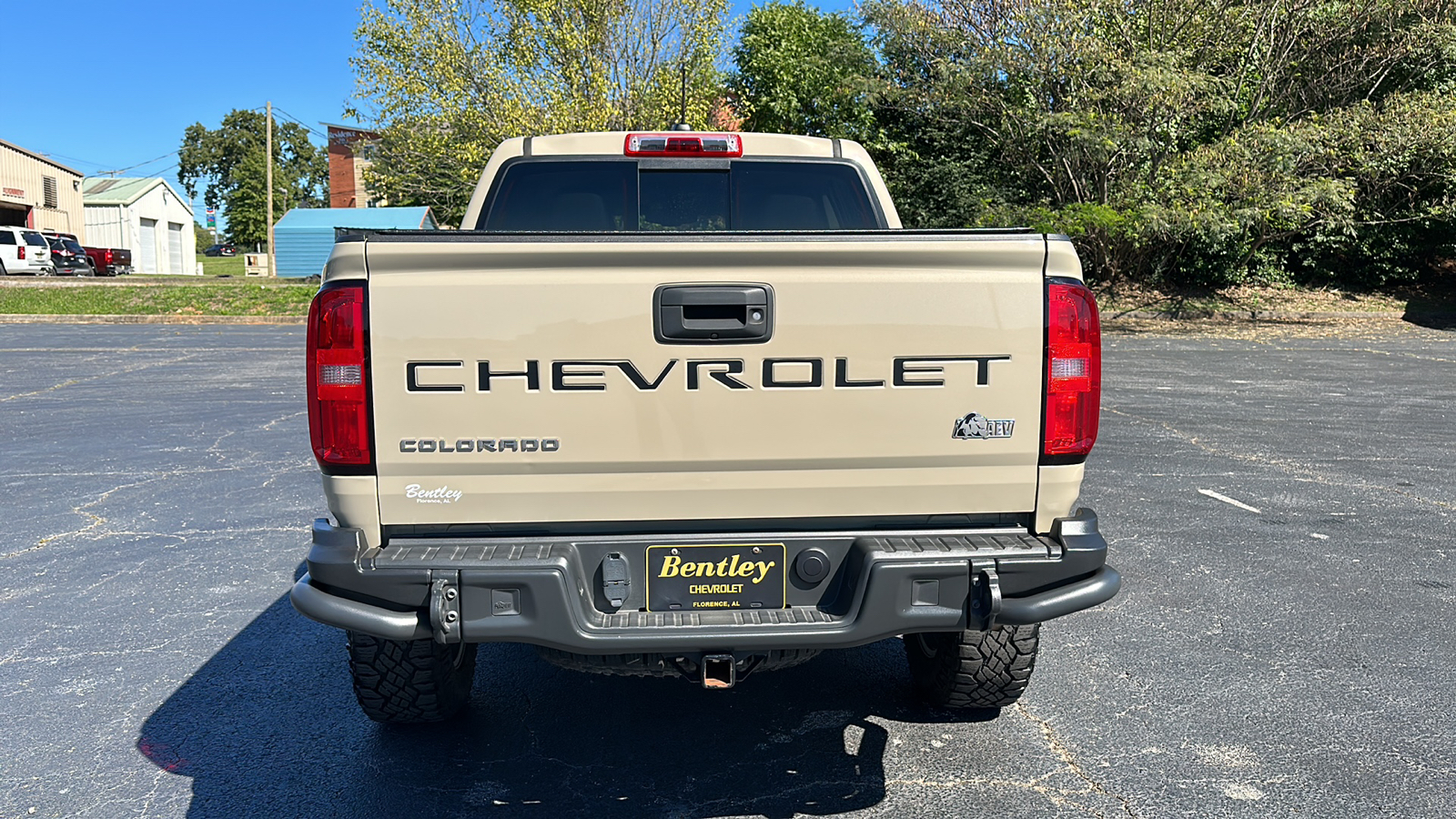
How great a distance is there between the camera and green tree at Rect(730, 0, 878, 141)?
Answer: 26125 mm

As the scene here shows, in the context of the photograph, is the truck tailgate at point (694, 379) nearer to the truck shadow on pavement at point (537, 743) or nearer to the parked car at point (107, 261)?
the truck shadow on pavement at point (537, 743)

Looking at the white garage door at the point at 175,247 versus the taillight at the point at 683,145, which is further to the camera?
the white garage door at the point at 175,247

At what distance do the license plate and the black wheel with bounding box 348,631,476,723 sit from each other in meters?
0.87

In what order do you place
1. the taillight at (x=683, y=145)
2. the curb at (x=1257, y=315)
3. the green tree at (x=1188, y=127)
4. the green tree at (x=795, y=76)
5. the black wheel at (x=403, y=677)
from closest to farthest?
the black wheel at (x=403, y=677) < the taillight at (x=683, y=145) < the green tree at (x=1188, y=127) < the curb at (x=1257, y=315) < the green tree at (x=795, y=76)

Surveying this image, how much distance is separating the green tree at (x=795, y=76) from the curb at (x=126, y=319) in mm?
13490

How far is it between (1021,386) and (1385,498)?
560 centimetres

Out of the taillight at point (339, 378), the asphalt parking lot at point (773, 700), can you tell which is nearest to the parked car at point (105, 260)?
the asphalt parking lot at point (773, 700)

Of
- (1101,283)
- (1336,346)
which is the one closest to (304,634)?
(1336,346)

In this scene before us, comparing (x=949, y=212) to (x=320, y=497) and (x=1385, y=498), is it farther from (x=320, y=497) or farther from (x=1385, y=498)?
(x=320, y=497)

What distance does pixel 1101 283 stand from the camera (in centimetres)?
2402

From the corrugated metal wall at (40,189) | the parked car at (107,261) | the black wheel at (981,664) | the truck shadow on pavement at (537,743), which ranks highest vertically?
the corrugated metal wall at (40,189)

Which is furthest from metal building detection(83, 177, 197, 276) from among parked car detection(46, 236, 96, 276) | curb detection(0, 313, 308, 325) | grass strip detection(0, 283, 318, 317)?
curb detection(0, 313, 308, 325)

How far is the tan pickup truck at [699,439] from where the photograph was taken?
2703 millimetres

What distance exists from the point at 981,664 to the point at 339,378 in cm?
222
